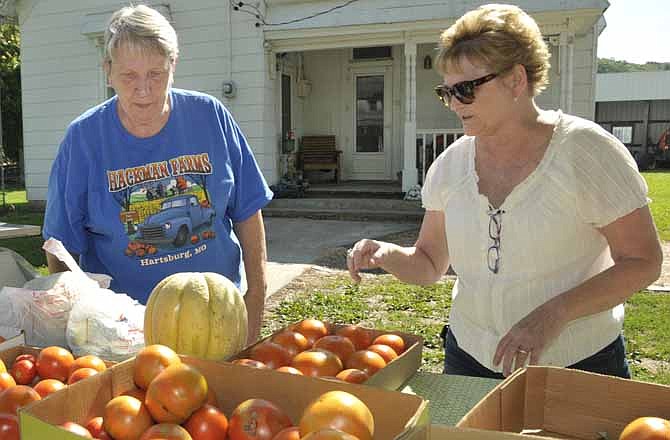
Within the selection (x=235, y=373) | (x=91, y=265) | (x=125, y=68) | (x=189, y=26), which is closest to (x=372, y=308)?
(x=91, y=265)

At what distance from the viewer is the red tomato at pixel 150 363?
1.33 m

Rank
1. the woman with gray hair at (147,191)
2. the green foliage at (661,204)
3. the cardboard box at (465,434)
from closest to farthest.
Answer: the cardboard box at (465,434) < the woman with gray hair at (147,191) < the green foliage at (661,204)

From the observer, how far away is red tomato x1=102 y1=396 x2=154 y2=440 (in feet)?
3.82

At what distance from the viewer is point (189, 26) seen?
39.5 feet

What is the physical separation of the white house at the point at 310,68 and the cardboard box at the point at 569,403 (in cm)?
956

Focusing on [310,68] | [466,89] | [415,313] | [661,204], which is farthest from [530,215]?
[661,204]

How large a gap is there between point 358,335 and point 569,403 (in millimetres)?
620

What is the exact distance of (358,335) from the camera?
179 centimetres

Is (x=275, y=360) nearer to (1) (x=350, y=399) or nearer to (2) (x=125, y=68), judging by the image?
(1) (x=350, y=399)

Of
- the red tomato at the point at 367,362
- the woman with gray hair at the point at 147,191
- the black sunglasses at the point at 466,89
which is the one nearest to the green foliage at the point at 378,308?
the woman with gray hair at the point at 147,191

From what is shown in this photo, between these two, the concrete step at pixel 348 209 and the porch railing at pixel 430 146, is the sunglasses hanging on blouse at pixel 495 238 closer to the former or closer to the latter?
the concrete step at pixel 348 209

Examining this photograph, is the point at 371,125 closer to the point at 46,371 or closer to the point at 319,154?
the point at 319,154

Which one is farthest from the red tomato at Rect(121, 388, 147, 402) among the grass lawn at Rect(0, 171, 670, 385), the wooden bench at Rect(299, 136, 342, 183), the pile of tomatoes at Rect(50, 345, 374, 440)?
the wooden bench at Rect(299, 136, 342, 183)

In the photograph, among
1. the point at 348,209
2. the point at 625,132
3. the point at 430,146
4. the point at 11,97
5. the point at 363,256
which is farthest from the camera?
the point at 625,132
